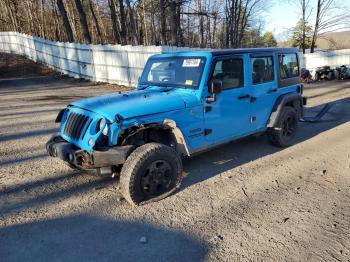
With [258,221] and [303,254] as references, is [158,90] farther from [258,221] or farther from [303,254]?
[303,254]

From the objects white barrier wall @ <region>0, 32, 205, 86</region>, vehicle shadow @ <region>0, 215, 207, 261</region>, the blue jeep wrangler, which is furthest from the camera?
white barrier wall @ <region>0, 32, 205, 86</region>

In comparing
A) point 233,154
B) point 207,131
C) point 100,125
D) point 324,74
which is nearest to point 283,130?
point 233,154

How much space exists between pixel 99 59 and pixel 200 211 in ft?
46.6

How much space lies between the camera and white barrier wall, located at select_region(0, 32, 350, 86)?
14.4 m

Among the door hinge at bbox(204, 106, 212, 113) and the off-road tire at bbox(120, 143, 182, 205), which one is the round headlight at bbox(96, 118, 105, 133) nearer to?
the off-road tire at bbox(120, 143, 182, 205)

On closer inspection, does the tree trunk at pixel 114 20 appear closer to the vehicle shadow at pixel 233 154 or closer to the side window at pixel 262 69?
the vehicle shadow at pixel 233 154

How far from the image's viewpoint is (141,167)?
3895mm

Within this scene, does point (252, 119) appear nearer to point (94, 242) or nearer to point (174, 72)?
point (174, 72)

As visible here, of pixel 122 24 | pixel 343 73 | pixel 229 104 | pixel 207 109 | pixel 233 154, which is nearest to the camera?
pixel 207 109

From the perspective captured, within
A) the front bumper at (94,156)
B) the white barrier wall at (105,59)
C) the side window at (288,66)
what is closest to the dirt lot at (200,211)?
the front bumper at (94,156)

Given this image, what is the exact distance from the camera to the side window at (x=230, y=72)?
4.80 meters

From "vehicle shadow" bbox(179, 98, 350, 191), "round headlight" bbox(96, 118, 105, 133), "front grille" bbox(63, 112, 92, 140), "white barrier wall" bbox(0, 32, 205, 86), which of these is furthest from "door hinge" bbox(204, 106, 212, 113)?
"white barrier wall" bbox(0, 32, 205, 86)

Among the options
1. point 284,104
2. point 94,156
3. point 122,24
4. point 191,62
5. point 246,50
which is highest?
point 122,24

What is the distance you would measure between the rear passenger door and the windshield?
119 centimetres
